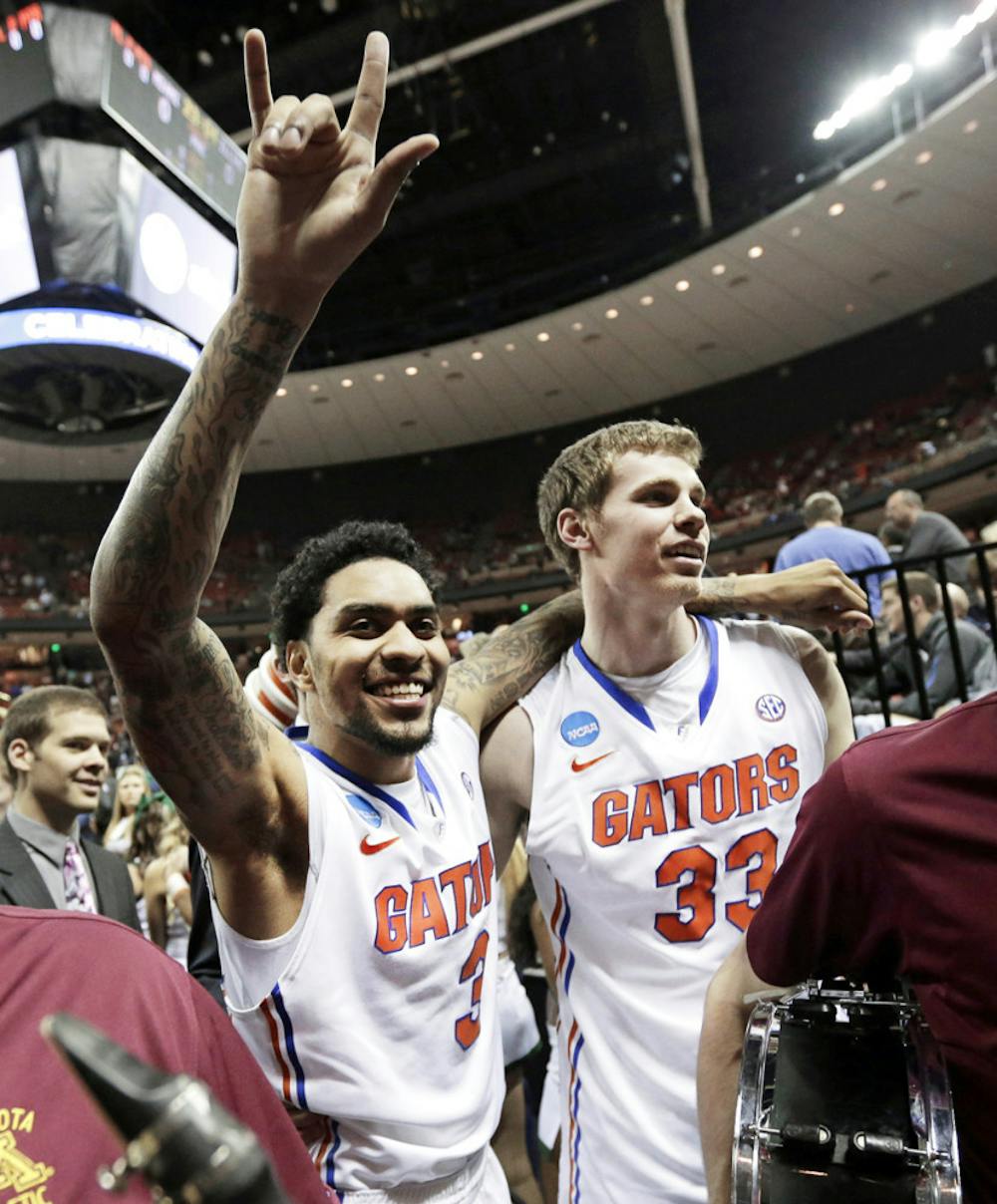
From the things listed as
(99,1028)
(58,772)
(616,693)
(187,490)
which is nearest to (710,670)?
(616,693)

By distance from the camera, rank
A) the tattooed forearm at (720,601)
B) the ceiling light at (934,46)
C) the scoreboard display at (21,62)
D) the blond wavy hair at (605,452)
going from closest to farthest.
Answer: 1. the blond wavy hair at (605,452)
2. the tattooed forearm at (720,601)
3. the scoreboard display at (21,62)
4. the ceiling light at (934,46)

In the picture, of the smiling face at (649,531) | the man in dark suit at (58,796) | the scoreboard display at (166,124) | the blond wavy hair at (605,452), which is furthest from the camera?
the scoreboard display at (166,124)

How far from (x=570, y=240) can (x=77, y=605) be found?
13.4m

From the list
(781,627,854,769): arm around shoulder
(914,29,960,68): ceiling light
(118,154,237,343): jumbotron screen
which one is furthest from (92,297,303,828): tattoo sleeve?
(914,29,960,68): ceiling light

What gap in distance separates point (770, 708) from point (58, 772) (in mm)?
2153

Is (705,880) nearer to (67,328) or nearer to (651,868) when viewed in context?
(651,868)

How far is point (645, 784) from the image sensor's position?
A: 1.90 metres

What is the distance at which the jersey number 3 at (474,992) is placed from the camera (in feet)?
5.07

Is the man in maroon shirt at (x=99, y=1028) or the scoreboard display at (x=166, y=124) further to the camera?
the scoreboard display at (x=166, y=124)

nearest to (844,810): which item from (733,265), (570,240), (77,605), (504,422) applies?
(733,265)

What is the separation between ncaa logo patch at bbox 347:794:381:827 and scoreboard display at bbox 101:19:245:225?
586 cm

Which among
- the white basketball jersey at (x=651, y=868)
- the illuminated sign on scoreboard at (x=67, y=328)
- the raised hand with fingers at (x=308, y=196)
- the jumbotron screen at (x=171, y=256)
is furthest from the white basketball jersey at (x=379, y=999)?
the jumbotron screen at (x=171, y=256)

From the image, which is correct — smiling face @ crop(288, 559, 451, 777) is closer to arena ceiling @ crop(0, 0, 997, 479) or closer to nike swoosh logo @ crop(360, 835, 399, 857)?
nike swoosh logo @ crop(360, 835, 399, 857)

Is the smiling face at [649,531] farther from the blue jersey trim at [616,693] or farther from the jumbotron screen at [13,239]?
the jumbotron screen at [13,239]
